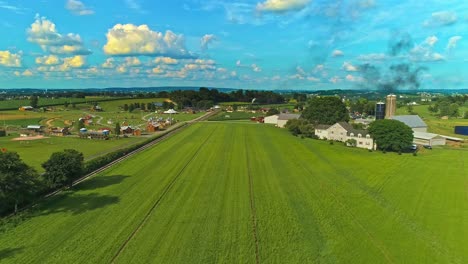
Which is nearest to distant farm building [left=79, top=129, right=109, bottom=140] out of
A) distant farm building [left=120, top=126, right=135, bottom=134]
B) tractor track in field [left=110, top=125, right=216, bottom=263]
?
distant farm building [left=120, top=126, right=135, bottom=134]

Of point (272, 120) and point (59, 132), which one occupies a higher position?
point (272, 120)

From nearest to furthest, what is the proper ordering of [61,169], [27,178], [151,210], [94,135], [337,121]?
[151,210]
[27,178]
[61,169]
[94,135]
[337,121]

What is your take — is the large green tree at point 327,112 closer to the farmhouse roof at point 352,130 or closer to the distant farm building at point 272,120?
the distant farm building at point 272,120

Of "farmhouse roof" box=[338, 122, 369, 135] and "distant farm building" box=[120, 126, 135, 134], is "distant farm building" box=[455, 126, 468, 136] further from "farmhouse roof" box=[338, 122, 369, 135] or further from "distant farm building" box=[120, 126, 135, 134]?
"distant farm building" box=[120, 126, 135, 134]

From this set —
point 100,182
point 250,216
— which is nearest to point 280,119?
point 100,182

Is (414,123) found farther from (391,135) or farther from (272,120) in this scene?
(272,120)

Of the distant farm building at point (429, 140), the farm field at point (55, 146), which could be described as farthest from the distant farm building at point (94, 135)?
the distant farm building at point (429, 140)

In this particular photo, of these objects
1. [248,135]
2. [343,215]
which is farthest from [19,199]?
[248,135]
